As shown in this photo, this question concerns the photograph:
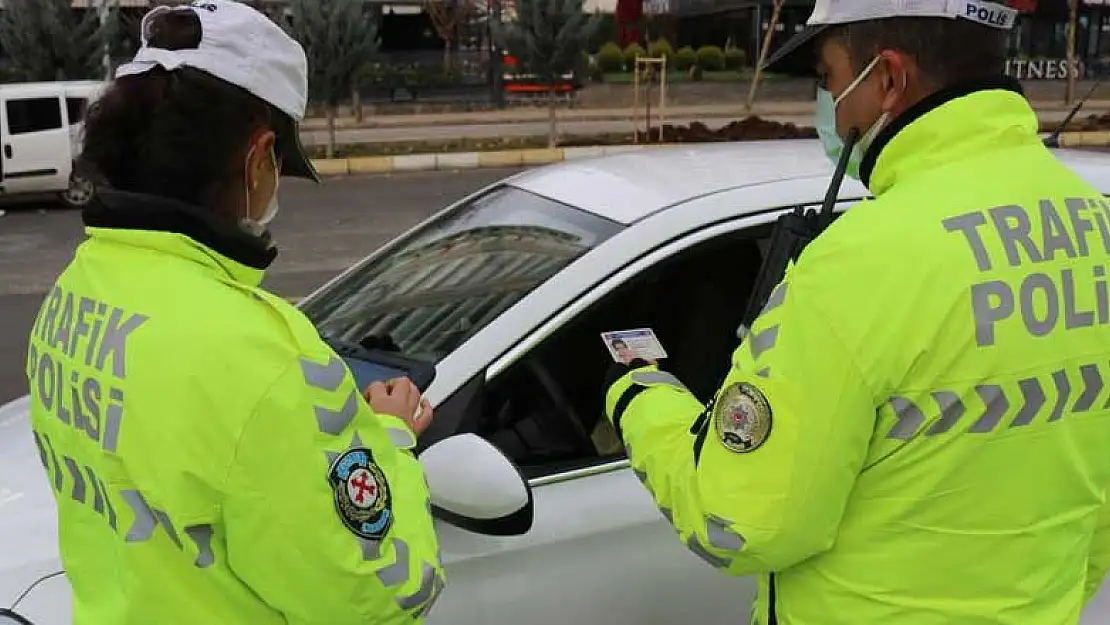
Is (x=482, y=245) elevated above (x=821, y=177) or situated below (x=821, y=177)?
below

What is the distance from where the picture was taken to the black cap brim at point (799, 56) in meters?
1.58

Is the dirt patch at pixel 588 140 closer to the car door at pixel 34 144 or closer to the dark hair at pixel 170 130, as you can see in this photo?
the car door at pixel 34 144

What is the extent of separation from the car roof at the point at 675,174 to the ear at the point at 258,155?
1045 mm

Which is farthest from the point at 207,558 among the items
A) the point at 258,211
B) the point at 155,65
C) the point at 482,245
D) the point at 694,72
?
the point at 694,72

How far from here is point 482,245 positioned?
108 inches

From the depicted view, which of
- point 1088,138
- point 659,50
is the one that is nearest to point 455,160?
point 1088,138

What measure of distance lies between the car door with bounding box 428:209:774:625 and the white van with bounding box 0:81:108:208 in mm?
11505

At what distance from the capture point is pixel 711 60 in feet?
94.2

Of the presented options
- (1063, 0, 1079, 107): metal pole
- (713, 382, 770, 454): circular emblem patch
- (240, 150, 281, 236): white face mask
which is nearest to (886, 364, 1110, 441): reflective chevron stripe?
(713, 382, 770, 454): circular emblem patch

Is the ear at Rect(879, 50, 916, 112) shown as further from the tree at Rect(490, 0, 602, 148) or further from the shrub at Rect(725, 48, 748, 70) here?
the shrub at Rect(725, 48, 748, 70)

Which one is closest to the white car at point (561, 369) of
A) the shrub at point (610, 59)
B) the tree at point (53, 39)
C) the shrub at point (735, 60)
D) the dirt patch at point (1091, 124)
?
the tree at point (53, 39)

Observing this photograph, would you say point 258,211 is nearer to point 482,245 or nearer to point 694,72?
point 482,245

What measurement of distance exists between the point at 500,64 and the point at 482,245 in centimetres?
2099

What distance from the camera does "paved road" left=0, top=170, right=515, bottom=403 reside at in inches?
306
